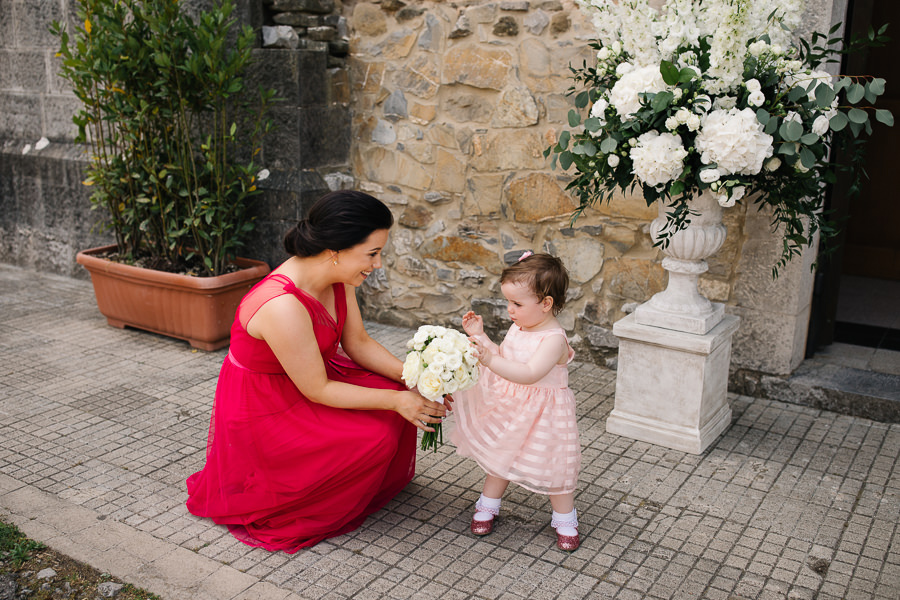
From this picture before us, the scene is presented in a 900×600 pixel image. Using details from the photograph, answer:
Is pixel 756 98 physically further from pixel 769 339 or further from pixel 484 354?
pixel 769 339

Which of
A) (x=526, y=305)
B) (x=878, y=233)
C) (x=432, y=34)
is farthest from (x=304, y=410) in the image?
(x=878, y=233)

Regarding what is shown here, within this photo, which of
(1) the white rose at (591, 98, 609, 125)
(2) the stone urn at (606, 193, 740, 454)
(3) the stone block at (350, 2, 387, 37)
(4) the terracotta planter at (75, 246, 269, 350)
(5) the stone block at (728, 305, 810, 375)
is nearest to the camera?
(1) the white rose at (591, 98, 609, 125)

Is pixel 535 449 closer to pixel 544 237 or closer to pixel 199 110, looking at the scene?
pixel 544 237

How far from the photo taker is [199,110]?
5.09m

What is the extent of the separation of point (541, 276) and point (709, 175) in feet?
2.84

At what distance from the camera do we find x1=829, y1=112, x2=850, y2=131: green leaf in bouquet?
10.4ft

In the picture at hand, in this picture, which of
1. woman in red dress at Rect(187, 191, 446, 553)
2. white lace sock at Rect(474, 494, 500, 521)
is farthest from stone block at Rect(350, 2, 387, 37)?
white lace sock at Rect(474, 494, 500, 521)

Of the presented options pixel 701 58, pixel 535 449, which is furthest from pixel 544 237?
pixel 535 449

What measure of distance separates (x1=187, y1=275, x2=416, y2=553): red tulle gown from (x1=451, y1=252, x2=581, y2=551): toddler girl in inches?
14.4

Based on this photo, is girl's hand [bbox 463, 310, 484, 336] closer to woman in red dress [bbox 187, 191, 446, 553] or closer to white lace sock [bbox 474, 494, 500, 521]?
woman in red dress [bbox 187, 191, 446, 553]

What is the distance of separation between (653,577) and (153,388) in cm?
292

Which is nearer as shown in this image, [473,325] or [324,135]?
[473,325]

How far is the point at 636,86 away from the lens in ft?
10.8

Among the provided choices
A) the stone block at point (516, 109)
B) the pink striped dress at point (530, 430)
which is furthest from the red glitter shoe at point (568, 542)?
the stone block at point (516, 109)
